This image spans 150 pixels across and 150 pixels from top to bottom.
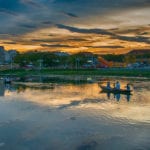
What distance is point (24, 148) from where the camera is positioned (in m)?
24.5

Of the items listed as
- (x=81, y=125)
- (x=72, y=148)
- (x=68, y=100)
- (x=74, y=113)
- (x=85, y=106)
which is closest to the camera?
(x=72, y=148)

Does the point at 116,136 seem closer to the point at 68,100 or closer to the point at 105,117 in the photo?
the point at 105,117

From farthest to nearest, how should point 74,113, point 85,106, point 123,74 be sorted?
1. point 123,74
2. point 85,106
3. point 74,113

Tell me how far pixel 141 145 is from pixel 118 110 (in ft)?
49.5

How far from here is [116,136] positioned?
91.9 feet

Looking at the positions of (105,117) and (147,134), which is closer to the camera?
(147,134)

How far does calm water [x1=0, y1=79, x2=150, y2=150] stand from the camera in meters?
25.6

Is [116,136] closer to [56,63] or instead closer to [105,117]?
[105,117]

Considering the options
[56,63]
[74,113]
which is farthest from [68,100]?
[56,63]

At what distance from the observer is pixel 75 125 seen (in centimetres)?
3231

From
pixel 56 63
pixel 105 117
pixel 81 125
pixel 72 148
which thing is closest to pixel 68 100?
pixel 105 117

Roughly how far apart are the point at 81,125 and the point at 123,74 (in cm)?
9336

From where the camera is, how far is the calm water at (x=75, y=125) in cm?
2564

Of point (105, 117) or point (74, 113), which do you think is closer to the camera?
point (105, 117)
